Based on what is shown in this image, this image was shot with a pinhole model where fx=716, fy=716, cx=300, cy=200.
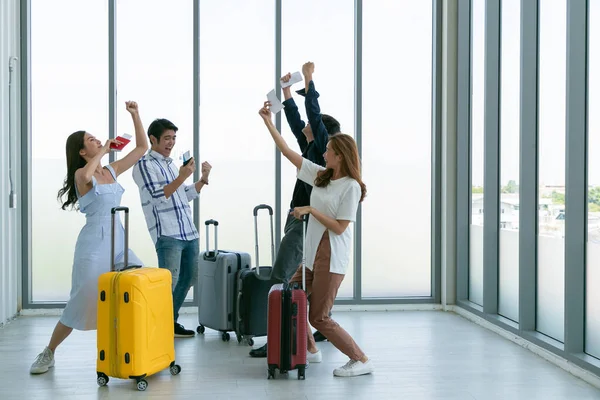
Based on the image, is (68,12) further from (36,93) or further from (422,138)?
(422,138)

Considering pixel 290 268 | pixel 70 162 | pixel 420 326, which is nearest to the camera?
pixel 70 162

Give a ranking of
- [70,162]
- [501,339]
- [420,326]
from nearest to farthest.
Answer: [70,162], [501,339], [420,326]

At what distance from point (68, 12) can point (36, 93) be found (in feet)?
2.60

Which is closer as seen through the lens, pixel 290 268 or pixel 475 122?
pixel 290 268

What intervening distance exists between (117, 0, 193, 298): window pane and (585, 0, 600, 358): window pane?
11.5ft

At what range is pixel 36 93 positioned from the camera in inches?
255

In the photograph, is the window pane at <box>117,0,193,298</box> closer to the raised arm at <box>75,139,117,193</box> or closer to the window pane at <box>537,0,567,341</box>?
the raised arm at <box>75,139,117,193</box>

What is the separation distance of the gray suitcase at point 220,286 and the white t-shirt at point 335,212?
1.08m

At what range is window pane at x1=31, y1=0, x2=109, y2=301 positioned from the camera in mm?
6465

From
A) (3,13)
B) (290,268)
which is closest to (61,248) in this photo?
(3,13)

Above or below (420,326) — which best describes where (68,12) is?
above

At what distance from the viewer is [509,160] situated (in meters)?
5.75

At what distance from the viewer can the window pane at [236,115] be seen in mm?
6629

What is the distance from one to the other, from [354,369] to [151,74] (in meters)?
3.60
